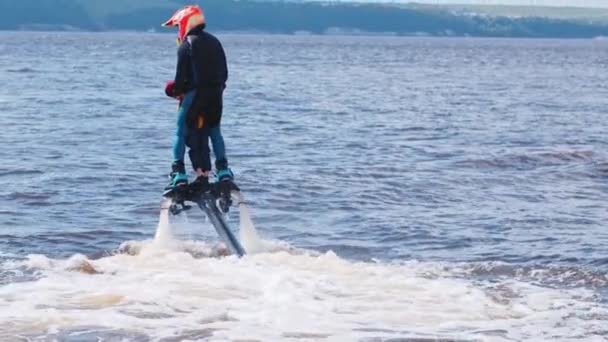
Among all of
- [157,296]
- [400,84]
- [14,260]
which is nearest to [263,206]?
[14,260]

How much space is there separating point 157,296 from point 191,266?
1.77 meters

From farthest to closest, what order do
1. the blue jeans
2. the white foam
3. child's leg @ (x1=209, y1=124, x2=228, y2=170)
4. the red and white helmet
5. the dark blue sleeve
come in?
child's leg @ (x1=209, y1=124, x2=228, y2=170)
the blue jeans
the red and white helmet
the dark blue sleeve
the white foam

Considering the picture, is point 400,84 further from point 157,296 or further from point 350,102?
point 157,296

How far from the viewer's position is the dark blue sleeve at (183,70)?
15602mm

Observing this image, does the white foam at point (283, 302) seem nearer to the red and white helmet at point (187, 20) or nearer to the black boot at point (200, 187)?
the black boot at point (200, 187)

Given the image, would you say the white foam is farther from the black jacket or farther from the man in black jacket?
the black jacket

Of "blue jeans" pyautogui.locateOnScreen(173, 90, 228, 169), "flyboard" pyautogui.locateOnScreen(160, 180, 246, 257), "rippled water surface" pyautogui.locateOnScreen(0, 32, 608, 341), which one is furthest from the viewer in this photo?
"flyboard" pyautogui.locateOnScreen(160, 180, 246, 257)

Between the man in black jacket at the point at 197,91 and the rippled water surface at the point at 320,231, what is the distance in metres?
1.02

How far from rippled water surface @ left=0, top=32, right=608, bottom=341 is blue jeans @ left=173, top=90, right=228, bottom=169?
1072mm

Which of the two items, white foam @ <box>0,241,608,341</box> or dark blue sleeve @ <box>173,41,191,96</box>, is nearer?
white foam @ <box>0,241,608,341</box>

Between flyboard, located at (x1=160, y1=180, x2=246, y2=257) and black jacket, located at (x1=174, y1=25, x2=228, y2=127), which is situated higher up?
black jacket, located at (x1=174, y1=25, x2=228, y2=127)

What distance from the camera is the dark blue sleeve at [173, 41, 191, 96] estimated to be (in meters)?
15.6

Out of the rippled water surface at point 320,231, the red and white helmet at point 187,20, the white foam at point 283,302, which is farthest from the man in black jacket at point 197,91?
the white foam at point 283,302

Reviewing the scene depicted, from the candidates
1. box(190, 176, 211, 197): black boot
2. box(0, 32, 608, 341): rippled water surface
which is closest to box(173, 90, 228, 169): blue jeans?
box(190, 176, 211, 197): black boot
